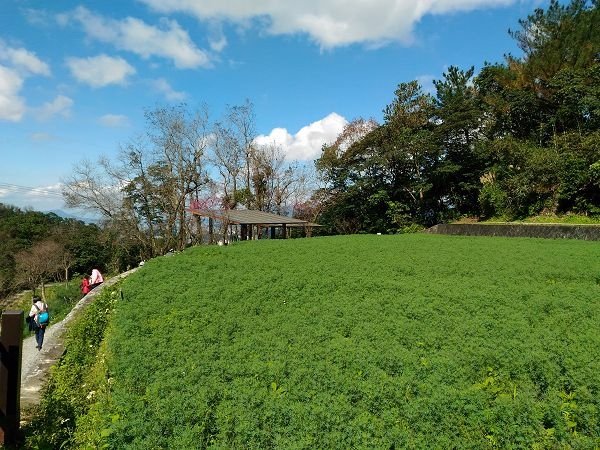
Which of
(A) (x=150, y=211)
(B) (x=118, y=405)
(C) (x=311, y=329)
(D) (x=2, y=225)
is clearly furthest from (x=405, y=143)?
(D) (x=2, y=225)

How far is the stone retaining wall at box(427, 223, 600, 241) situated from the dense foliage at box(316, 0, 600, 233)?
10.4 ft

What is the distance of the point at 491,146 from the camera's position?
2714 centimetres

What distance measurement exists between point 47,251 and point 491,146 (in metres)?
35.9

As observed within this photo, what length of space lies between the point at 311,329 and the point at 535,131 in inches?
1077

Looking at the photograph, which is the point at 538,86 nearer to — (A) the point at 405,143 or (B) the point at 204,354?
(A) the point at 405,143

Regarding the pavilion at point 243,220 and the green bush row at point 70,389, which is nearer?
the green bush row at point 70,389

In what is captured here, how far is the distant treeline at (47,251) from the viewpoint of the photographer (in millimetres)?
Answer: 35094

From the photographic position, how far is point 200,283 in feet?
25.2

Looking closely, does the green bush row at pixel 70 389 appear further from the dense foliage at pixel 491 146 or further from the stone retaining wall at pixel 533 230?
the dense foliage at pixel 491 146

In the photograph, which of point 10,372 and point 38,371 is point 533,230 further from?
point 10,372

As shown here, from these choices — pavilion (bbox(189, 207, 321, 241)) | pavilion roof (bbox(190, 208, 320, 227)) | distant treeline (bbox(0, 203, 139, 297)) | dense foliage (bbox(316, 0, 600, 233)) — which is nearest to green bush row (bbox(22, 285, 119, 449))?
pavilion roof (bbox(190, 208, 320, 227))

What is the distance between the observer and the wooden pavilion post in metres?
3.52

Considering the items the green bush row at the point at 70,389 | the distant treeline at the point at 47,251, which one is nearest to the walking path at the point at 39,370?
the green bush row at the point at 70,389

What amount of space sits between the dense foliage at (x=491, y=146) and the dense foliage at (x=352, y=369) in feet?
54.9
